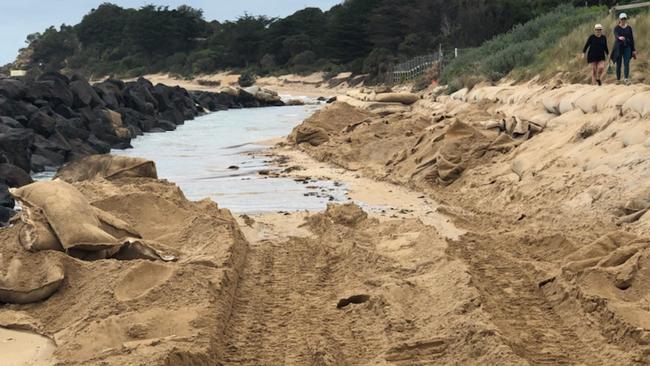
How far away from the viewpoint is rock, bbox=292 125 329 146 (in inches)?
738

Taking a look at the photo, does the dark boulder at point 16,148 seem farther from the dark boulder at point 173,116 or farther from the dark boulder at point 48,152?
the dark boulder at point 173,116

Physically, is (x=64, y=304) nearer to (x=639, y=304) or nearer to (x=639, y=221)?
(x=639, y=304)

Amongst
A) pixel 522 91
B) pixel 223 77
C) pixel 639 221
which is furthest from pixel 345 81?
pixel 639 221

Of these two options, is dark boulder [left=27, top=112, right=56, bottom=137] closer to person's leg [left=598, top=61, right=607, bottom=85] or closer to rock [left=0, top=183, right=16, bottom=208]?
rock [left=0, top=183, right=16, bottom=208]

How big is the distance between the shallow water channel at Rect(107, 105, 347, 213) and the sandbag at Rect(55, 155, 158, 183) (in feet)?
3.73

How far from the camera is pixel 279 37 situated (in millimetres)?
79000

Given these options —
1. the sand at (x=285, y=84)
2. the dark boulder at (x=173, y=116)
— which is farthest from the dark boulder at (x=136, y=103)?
the sand at (x=285, y=84)

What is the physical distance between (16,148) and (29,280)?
32.1 ft

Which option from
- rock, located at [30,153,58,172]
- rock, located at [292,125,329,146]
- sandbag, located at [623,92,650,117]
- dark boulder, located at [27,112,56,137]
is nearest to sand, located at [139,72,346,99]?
rock, located at [292,125,329,146]

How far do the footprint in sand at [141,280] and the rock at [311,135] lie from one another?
42.0 ft

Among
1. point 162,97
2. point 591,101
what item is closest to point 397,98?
point 162,97

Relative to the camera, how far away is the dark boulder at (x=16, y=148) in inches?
568

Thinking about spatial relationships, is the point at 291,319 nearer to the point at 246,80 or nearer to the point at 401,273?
the point at 401,273

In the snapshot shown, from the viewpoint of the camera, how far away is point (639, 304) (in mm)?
4914
